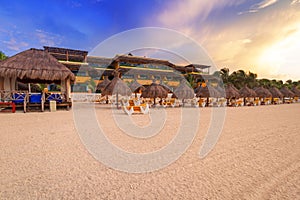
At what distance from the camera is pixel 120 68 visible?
2425 centimetres

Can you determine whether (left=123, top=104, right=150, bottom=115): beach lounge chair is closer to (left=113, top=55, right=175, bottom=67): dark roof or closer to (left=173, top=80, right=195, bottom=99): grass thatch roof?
(left=173, top=80, right=195, bottom=99): grass thatch roof

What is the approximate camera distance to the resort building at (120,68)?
66.8ft

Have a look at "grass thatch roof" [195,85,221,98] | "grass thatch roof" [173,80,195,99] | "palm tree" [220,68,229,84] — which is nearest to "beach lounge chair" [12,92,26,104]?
"grass thatch roof" [173,80,195,99]

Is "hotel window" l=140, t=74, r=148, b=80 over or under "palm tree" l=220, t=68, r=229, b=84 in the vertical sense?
under

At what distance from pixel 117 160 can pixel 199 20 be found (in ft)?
36.1

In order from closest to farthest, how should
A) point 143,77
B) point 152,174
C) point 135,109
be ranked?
point 152,174, point 135,109, point 143,77

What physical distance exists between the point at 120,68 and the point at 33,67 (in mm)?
16058

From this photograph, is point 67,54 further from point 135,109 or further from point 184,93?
point 135,109

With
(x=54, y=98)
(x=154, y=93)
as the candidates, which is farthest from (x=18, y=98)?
(x=154, y=93)

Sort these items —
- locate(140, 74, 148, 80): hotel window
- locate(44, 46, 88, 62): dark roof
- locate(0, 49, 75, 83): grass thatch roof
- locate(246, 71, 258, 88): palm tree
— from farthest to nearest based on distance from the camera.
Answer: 1. locate(246, 71, 258, 88): palm tree
2. locate(140, 74, 148, 80): hotel window
3. locate(44, 46, 88, 62): dark roof
4. locate(0, 49, 75, 83): grass thatch roof

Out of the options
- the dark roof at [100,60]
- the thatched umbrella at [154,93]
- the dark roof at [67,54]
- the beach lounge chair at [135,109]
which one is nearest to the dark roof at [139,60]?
the dark roof at [100,60]

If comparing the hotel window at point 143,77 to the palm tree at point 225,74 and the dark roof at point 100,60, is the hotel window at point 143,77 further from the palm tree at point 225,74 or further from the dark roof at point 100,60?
the palm tree at point 225,74

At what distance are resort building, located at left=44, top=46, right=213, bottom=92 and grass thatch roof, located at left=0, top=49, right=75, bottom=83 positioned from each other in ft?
29.0

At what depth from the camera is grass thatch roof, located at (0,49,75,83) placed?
820 centimetres
